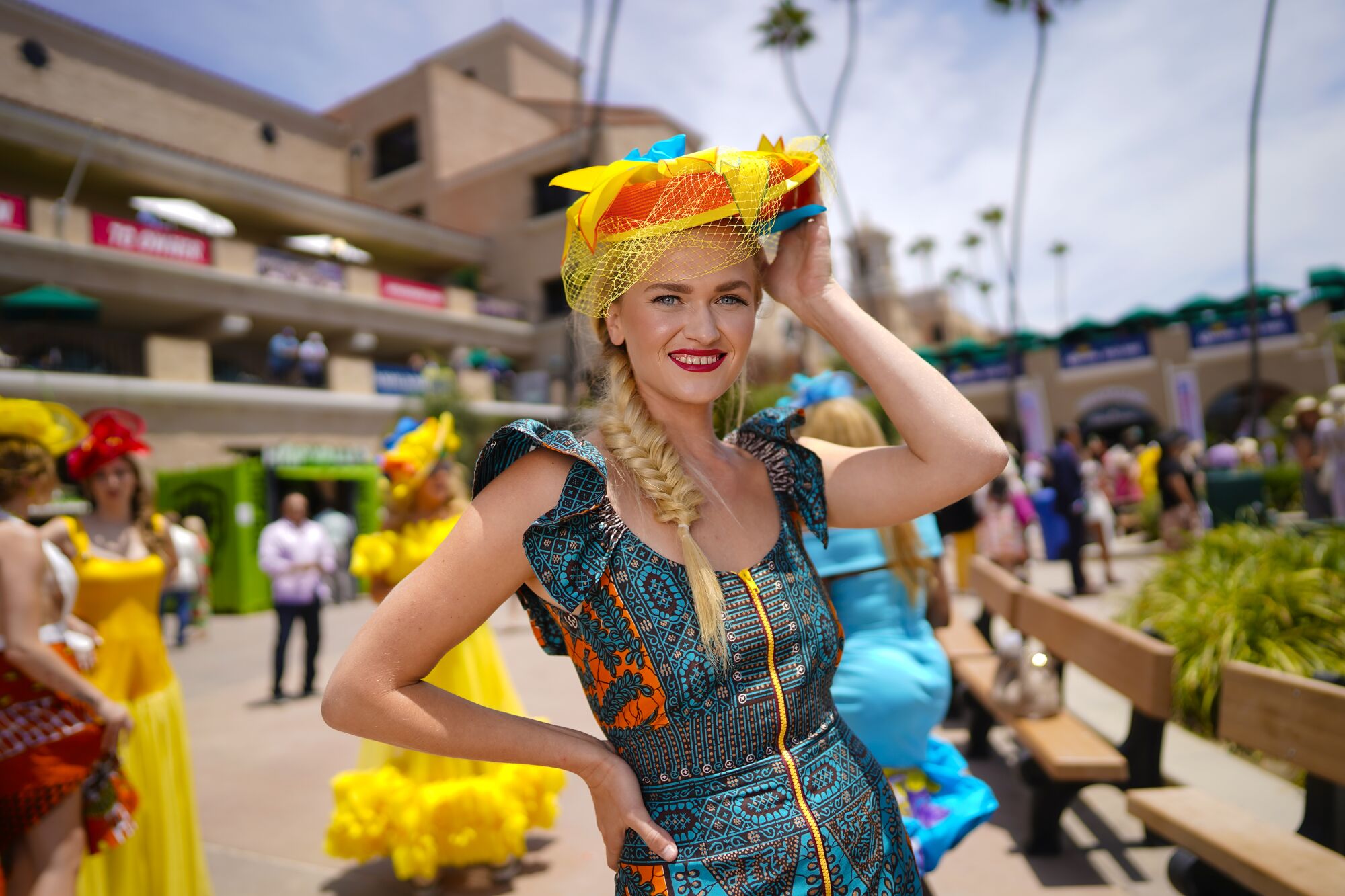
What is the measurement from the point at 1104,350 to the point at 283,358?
26.0 m

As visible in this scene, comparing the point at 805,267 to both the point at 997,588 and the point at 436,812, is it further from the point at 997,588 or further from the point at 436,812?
the point at 997,588

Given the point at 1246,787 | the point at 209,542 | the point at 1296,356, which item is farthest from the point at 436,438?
the point at 1296,356

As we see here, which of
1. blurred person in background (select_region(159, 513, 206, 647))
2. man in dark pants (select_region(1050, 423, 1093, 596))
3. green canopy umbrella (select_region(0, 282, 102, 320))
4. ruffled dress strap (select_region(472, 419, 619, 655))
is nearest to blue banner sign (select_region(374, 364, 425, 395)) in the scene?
green canopy umbrella (select_region(0, 282, 102, 320))

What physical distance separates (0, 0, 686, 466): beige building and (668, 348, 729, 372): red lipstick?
51.4 feet

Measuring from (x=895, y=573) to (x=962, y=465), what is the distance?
48.8 inches

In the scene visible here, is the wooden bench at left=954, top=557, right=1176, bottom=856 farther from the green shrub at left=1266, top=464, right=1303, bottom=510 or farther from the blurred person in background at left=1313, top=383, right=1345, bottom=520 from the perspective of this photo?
the green shrub at left=1266, top=464, right=1303, bottom=510

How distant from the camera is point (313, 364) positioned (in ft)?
58.7

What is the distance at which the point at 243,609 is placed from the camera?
12703 millimetres

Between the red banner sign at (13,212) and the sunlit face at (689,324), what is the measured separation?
59.2ft

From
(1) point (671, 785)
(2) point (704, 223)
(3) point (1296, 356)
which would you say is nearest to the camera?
(1) point (671, 785)

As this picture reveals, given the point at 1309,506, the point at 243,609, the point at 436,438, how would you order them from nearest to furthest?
the point at 436,438 < the point at 1309,506 < the point at 243,609

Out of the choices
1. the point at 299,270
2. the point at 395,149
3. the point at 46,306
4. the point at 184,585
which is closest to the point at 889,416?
the point at 184,585

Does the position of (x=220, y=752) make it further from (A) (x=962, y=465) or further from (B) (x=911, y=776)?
(A) (x=962, y=465)

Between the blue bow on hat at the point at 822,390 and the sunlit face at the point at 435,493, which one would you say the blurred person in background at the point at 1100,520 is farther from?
the sunlit face at the point at 435,493
